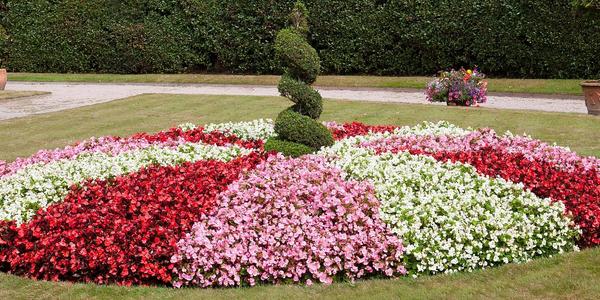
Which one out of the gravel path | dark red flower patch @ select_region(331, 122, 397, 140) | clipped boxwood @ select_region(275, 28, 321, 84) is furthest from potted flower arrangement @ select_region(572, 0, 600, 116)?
clipped boxwood @ select_region(275, 28, 321, 84)

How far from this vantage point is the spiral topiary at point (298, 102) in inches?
362

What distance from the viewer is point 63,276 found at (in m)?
6.28

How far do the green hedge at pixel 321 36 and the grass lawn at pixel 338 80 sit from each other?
1.01m

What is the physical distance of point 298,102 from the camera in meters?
9.56

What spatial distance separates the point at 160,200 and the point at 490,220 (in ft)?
10.3

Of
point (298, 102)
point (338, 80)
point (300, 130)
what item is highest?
point (298, 102)

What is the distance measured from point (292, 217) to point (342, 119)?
28.6 feet

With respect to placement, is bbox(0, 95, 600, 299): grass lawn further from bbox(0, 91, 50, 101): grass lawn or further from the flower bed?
bbox(0, 91, 50, 101): grass lawn

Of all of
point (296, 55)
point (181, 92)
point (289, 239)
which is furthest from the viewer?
point (181, 92)

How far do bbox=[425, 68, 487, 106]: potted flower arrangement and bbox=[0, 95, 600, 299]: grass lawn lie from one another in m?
0.82

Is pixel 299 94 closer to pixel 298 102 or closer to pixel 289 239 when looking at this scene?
pixel 298 102

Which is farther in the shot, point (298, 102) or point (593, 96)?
point (593, 96)

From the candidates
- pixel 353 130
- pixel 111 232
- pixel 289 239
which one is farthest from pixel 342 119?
pixel 111 232

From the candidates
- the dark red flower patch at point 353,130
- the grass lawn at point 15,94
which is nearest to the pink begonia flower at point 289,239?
the dark red flower patch at point 353,130
